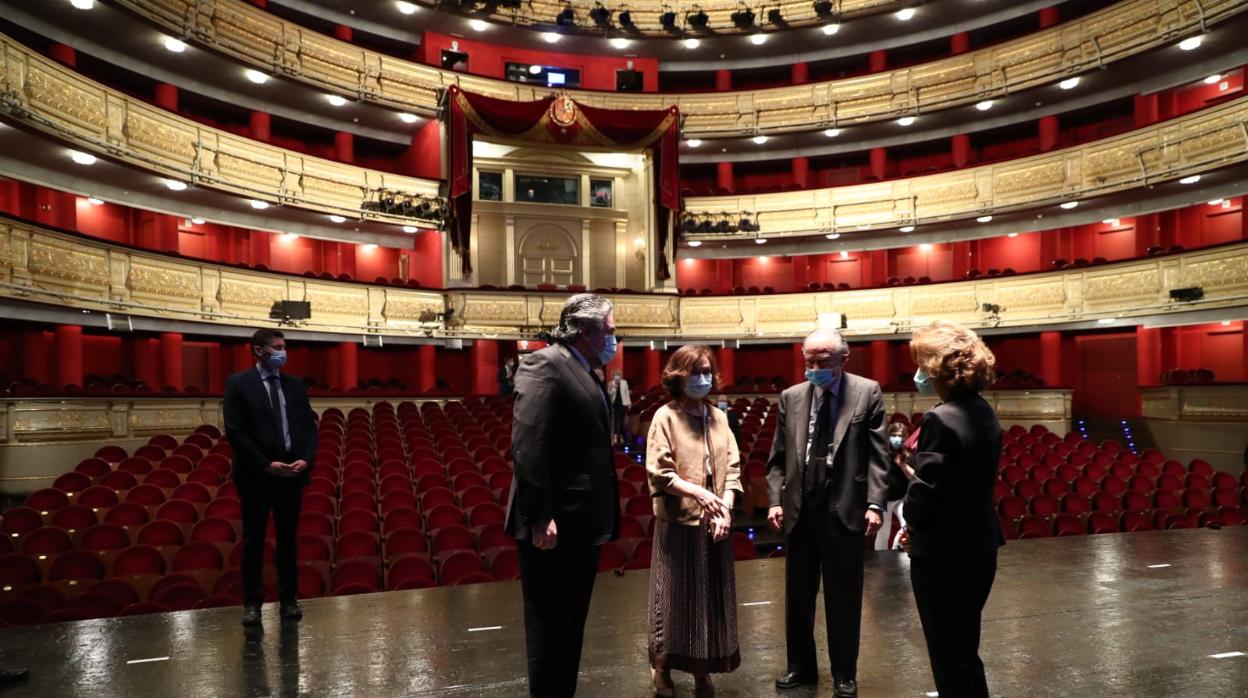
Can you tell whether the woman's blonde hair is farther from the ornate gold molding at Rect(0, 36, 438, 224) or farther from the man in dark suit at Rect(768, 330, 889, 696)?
the ornate gold molding at Rect(0, 36, 438, 224)

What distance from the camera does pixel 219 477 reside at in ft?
23.7

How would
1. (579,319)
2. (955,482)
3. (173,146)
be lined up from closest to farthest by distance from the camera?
(955,482) < (579,319) < (173,146)

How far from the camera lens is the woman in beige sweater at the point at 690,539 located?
2.66 meters

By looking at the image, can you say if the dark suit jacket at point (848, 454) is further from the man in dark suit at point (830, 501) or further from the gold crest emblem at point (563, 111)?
the gold crest emblem at point (563, 111)

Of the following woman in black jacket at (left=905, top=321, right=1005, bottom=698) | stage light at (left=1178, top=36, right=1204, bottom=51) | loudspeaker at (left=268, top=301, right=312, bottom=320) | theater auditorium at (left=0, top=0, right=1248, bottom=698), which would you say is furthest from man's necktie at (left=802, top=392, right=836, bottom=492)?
stage light at (left=1178, top=36, right=1204, bottom=51)

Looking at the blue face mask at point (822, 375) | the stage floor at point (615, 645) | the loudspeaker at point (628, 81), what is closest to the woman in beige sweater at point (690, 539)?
the stage floor at point (615, 645)

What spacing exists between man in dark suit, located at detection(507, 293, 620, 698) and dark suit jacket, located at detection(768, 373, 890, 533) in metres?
0.80

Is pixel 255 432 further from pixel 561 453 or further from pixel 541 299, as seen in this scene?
pixel 541 299

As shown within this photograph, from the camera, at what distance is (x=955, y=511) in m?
2.14

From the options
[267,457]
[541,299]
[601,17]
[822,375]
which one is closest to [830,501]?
[822,375]

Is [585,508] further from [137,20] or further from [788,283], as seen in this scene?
[788,283]

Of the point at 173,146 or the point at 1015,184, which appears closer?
the point at 173,146

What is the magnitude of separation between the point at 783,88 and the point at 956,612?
724 inches

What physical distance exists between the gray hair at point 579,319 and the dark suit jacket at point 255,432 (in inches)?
66.7
